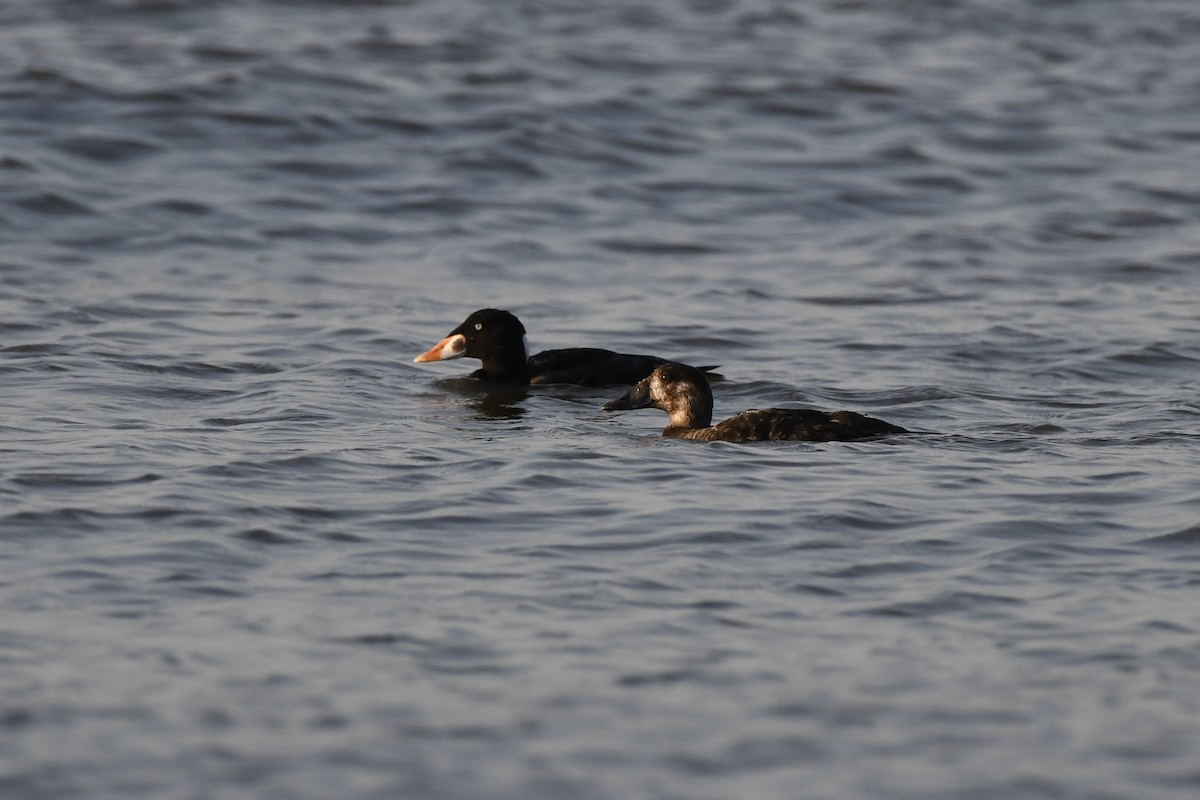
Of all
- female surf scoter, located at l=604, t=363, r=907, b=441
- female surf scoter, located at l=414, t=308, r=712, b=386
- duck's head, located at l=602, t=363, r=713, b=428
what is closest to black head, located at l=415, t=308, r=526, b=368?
female surf scoter, located at l=414, t=308, r=712, b=386

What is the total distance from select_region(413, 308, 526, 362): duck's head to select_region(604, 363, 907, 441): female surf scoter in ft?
5.12

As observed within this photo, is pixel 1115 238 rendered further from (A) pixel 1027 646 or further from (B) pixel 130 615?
(B) pixel 130 615

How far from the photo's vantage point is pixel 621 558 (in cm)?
774

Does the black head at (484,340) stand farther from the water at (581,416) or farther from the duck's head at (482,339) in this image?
the water at (581,416)

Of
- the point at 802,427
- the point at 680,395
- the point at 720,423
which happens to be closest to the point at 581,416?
the point at 680,395

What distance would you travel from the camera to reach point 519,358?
12.8m

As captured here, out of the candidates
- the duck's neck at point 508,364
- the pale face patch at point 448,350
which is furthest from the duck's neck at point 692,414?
the pale face patch at point 448,350

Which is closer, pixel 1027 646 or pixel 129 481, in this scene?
pixel 1027 646

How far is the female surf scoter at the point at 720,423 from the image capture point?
33.2 feet

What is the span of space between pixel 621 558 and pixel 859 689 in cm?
178

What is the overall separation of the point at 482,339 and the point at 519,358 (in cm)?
30

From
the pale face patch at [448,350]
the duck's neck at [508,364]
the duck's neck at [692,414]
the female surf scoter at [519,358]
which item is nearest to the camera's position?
the duck's neck at [692,414]

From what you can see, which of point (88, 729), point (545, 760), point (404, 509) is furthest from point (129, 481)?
point (545, 760)

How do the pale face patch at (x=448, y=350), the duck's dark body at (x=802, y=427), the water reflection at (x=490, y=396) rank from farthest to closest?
the pale face patch at (x=448, y=350) < the water reflection at (x=490, y=396) < the duck's dark body at (x=802, y=427)
